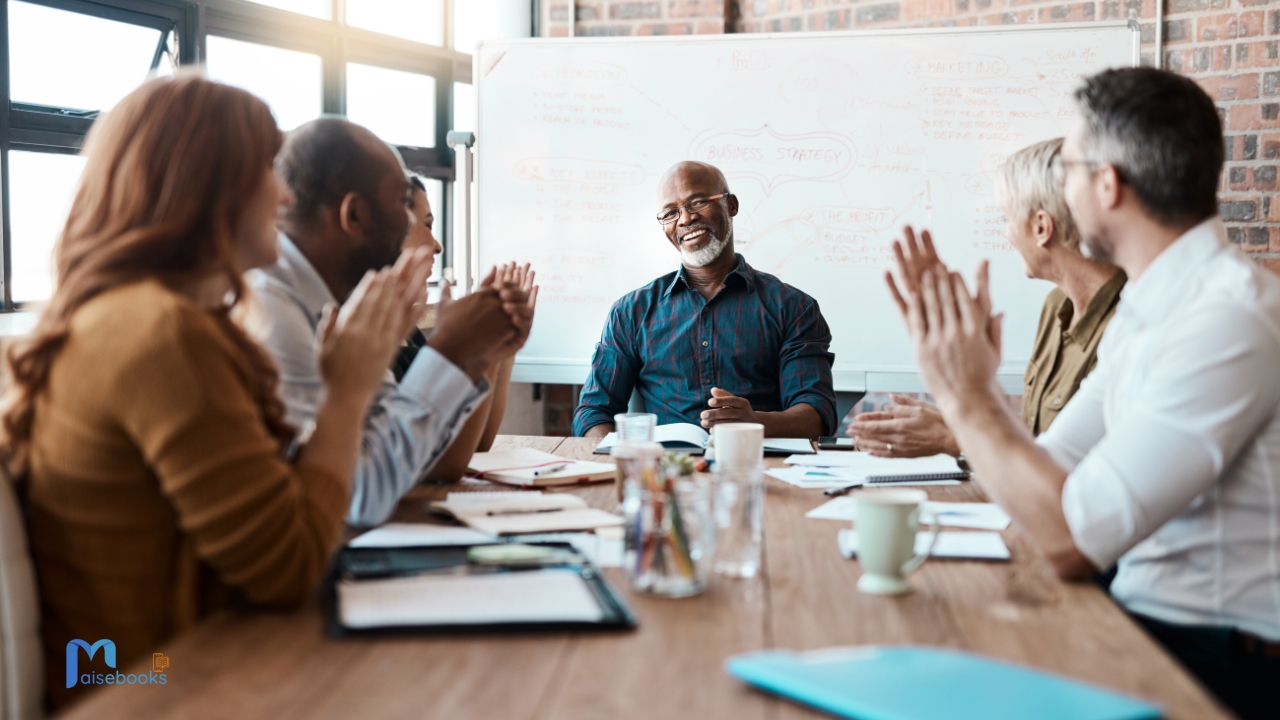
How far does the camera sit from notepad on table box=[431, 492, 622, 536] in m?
1.35

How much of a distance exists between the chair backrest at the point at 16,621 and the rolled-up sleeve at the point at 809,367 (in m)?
1.97

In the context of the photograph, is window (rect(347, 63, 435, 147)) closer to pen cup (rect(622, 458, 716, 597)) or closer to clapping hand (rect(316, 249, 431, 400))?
clapping hand (rect(316, 249, 431, 400))

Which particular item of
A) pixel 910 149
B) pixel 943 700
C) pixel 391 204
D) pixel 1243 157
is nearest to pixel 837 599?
pixel 943 700

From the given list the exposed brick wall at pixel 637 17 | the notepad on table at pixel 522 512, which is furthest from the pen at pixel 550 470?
the exposed brick wall at pixel 637 17

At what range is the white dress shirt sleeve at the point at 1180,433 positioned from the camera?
111 cm

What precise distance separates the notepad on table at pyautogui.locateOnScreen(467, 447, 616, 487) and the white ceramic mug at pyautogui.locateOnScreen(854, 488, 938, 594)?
2.33 ft

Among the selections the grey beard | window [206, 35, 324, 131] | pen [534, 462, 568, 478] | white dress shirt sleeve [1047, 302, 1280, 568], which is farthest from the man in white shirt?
window [206, 35, 324, 131]

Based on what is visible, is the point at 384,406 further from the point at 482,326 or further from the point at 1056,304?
the point at 1056,304

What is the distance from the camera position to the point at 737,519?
1.12m

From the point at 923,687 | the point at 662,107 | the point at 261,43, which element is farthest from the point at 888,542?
the point at 261,43

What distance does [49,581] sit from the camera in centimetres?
99

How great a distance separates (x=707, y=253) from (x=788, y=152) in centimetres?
85

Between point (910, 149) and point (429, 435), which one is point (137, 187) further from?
point (910, 149)

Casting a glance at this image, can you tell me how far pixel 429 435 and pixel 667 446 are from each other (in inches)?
28.9
